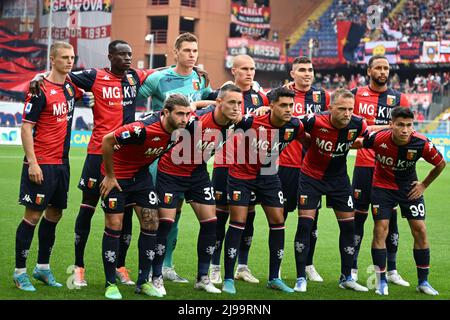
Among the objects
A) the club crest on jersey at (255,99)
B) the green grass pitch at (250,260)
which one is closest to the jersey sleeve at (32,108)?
the green grass pitch at (250,260)

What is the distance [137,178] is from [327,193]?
2.16 m

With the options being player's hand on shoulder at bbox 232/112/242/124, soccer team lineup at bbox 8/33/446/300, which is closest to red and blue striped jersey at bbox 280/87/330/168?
soccer team lineup at bbox 8/33/446/300

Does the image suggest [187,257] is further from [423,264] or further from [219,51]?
[219,51]

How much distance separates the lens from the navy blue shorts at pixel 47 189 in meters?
7.92

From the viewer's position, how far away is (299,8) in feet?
192

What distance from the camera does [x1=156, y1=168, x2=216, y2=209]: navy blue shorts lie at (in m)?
8.20

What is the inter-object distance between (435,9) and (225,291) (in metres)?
43.5

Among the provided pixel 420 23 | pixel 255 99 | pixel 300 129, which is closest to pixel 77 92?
pixel 255 99

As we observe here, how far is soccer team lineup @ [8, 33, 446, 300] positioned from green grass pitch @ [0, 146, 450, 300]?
128mm

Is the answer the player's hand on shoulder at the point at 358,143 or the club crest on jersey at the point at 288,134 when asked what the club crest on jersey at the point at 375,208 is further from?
the club crest on jersey at the point at 288,134

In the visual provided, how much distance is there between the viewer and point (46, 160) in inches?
318

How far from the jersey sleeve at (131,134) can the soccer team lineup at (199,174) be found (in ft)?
0.04

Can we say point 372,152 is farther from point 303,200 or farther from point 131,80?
point 131,80

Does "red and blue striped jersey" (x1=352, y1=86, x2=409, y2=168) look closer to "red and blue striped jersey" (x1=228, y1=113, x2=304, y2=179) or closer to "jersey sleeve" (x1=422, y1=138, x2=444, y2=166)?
"jersey sleeve" (x1=422, y1=138, x2=444, y2=166)
